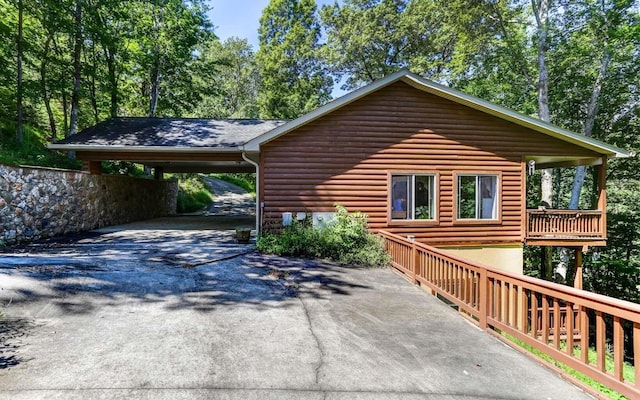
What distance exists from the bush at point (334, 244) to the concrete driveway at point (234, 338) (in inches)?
39.0

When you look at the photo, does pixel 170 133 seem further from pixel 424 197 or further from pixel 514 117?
pixel 514 117

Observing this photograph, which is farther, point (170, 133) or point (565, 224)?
point (170, 133)

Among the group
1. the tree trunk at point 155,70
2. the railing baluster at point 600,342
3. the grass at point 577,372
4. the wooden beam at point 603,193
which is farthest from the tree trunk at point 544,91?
the tree trunk at point 155,70

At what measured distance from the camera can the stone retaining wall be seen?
7418 millimetres

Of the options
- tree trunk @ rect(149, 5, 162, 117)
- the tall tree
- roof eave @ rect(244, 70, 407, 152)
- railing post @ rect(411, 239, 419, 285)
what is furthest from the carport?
the tall tree

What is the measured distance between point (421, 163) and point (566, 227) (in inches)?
174

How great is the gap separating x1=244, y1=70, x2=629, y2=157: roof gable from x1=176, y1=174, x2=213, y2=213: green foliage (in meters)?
13.6

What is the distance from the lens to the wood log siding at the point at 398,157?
8.99 metres

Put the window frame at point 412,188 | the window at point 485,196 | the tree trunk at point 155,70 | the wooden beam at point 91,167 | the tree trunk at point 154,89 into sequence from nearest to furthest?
the window frame at point 412,188
the window at point 485,196
the wooden beam at point 91,167
the tree trunk at point 155,70
the tree trunk at point 154,89

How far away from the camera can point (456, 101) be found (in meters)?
9.42

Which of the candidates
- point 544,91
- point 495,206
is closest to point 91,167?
point 495,206

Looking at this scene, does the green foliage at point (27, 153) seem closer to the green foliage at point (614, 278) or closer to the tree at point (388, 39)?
the tree at point (388, 39)

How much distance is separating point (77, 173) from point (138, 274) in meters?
5.65

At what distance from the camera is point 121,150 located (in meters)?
9.93
